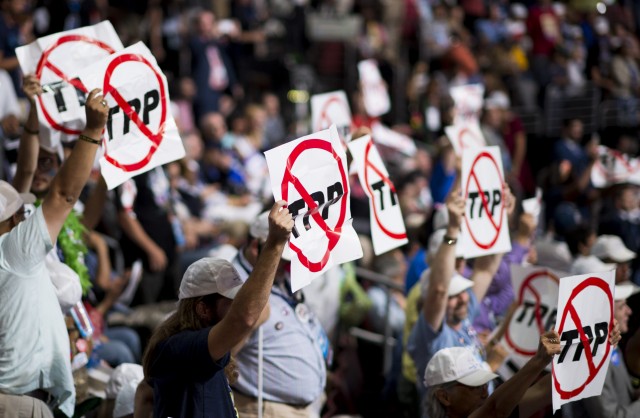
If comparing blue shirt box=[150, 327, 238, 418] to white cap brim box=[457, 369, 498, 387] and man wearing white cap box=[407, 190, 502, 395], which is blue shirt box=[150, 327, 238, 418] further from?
man wearing white cap box=[407, 190, 502, 395]

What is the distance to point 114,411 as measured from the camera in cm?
524

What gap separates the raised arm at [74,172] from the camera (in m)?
4.41

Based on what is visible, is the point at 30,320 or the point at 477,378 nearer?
the point at 30,320

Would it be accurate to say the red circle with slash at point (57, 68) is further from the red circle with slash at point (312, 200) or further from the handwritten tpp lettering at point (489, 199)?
the handwritten tpp lettering at point (489, 199)

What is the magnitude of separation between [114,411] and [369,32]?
11837 millimetres

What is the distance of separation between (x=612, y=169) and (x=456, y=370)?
5308mm

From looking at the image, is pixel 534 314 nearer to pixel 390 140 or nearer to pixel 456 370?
pixel 456 370

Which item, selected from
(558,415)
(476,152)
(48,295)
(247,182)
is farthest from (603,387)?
(247,182)

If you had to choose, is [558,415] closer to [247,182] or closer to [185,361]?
[185,361]

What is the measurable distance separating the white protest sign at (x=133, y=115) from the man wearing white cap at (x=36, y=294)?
0.58m

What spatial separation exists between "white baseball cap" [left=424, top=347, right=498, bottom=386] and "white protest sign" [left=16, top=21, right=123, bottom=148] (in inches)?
88.7

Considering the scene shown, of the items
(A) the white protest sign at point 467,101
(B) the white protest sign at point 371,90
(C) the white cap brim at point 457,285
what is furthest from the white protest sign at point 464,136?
(B) the white protest sign at point 371,90

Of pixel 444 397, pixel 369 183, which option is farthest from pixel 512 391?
pixel 369 183

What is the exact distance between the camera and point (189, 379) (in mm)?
4211
